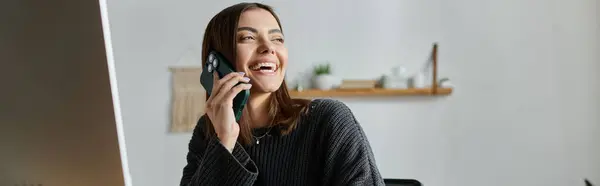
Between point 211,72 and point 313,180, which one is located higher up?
point 211,72

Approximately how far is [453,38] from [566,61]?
0.50 meters

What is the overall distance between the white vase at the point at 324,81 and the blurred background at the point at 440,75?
43 mm

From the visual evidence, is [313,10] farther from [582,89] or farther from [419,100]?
[582,89]

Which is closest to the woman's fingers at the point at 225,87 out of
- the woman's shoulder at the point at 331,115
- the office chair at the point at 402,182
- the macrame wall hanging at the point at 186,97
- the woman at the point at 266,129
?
the woman at the point at 266,129

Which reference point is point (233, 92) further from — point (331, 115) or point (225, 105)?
point (331, 115)

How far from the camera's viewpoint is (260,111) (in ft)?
2.88

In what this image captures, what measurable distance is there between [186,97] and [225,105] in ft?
5.42

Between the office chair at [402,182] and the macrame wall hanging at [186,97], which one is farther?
the macrame wall hanging at [186,97]

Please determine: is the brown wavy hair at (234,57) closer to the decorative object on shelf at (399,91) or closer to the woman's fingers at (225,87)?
the woman's fingers at (225,87)

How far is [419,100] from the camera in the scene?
91.0 inches

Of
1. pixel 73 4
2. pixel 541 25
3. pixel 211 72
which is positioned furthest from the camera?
pixel 541 25

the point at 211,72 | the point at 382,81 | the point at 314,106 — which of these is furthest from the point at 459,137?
the point at 211,72

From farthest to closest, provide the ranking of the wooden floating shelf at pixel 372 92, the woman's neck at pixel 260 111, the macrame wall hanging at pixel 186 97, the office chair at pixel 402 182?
1. the macrame wall hanging at pixel 186 97
2. the wooden floating shelf at pixel 372 92
3. the office chair at pixel 402 182
4. the woman's neck at pixel 260 111

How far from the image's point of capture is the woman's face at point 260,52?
31.6 inches
